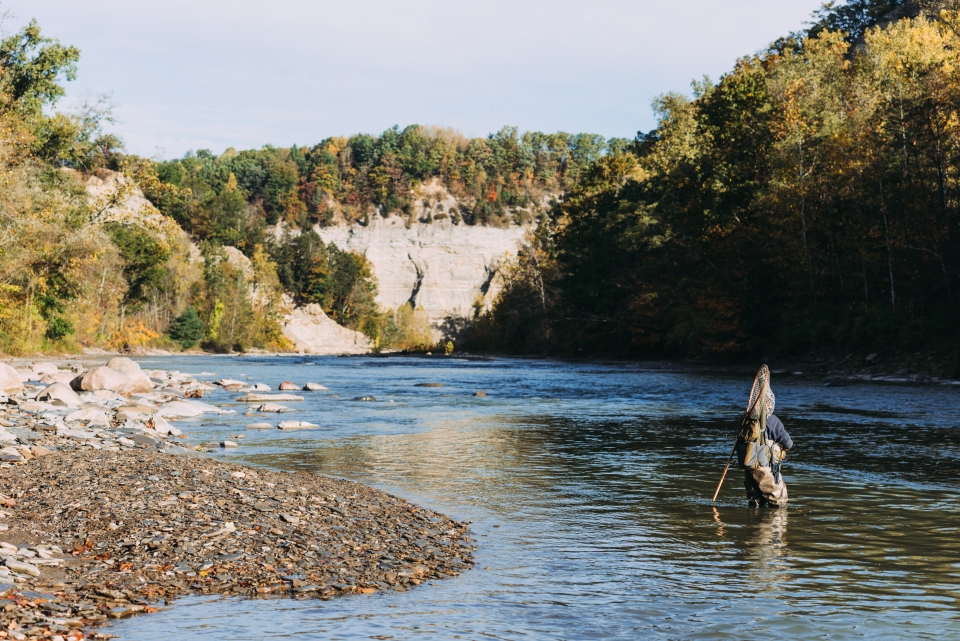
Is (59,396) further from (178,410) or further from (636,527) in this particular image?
(636,527)

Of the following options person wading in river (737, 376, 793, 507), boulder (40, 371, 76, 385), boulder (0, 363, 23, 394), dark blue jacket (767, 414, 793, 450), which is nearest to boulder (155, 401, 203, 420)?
boulder (0, 363, 23, 394)

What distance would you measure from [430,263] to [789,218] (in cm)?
13356

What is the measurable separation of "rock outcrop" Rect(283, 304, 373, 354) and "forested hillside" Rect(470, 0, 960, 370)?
6030cm

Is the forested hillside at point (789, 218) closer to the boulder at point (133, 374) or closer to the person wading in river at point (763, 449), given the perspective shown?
the person wading in river at point (763, 449)

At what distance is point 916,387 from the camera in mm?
37625

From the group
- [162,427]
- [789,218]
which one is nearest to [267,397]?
[162,427]

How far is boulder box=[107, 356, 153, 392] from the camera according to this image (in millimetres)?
31225

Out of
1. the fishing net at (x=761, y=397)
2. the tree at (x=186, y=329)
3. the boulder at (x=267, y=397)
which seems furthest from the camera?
the tree at (x=186, y=329)

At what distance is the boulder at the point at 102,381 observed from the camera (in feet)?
97.0

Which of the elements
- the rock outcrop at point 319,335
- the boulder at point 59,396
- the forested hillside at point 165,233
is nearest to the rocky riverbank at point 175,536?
the boulder at point 59,396

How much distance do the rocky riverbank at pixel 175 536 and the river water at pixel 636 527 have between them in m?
0.44

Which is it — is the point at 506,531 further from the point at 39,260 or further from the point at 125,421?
the point at 39,260

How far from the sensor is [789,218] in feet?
177

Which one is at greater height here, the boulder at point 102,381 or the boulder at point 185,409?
the boulder at point 102,381
